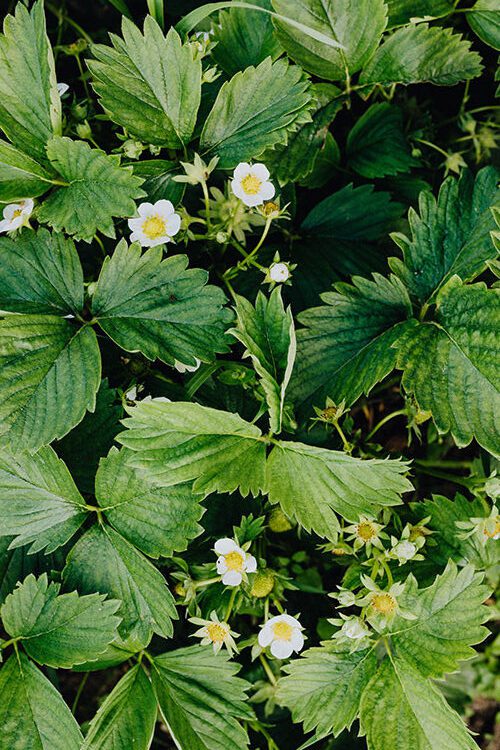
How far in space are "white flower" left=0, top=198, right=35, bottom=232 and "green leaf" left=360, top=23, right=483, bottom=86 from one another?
2.64ft

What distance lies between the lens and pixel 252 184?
1.43m

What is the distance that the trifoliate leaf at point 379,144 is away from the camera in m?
1.70

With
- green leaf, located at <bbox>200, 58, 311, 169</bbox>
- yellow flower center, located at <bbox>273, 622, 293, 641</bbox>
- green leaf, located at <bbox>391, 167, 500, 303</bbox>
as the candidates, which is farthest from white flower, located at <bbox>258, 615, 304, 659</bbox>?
green leaf, located at <bbox>200, 58, 311, 169</bbox>

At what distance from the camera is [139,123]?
1.46 m

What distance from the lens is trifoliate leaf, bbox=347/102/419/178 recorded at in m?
1.70

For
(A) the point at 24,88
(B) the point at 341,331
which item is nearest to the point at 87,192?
(A) the point at 24,88

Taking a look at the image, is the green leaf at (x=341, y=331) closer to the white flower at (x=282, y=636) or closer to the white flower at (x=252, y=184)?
the white flower at (x=252, y=184)

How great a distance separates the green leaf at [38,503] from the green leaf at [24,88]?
0.64m

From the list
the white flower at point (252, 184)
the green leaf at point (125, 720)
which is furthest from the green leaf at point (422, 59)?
the green leaf at point (125, 720)

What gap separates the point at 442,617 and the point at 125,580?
63cm

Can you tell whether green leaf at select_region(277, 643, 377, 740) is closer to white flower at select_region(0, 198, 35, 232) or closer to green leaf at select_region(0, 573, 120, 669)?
green leaf at select_region(0, 573, 120, 669)

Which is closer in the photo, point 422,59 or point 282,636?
point 282,636

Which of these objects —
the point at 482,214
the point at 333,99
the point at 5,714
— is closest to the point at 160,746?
the point at 5,714

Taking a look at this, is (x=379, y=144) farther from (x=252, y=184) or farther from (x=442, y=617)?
(x=442, y=617)
